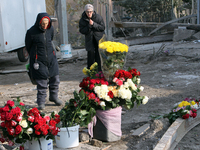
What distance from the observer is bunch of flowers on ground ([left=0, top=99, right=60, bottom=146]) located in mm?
2627

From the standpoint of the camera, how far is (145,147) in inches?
124

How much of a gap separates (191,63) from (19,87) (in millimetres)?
5075

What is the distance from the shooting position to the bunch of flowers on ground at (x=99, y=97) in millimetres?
3172

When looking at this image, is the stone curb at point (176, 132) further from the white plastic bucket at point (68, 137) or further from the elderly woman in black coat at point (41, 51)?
the elderly woman in black coat at point (41, 51)

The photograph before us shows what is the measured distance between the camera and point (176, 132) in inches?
130

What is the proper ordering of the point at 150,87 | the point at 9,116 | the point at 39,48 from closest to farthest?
the point at 9,116, the point at 39,48, the point at 150,87

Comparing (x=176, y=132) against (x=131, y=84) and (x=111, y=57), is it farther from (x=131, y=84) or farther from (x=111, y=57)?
(x=111, y=57)

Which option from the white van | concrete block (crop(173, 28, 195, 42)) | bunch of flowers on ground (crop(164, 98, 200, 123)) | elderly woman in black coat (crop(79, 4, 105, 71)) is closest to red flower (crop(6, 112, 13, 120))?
bunch of flowers on ground (crop(164, 98, 200, 123))

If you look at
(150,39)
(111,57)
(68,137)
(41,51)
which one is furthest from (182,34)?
(68,137)

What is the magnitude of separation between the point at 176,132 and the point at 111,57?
126 centimetres

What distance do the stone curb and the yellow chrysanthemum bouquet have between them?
39.9 inches

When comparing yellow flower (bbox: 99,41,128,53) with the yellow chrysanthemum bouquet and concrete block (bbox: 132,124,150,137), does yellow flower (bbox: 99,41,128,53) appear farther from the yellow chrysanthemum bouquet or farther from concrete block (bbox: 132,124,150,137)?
concrete block (bbox: 132,124,150,137)

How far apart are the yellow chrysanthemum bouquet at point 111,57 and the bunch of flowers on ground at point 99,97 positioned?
76 mm

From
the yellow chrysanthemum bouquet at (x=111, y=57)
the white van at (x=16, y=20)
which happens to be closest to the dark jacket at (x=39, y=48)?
the yellow chrysanthemum bouquet at (x=111, y=57)
